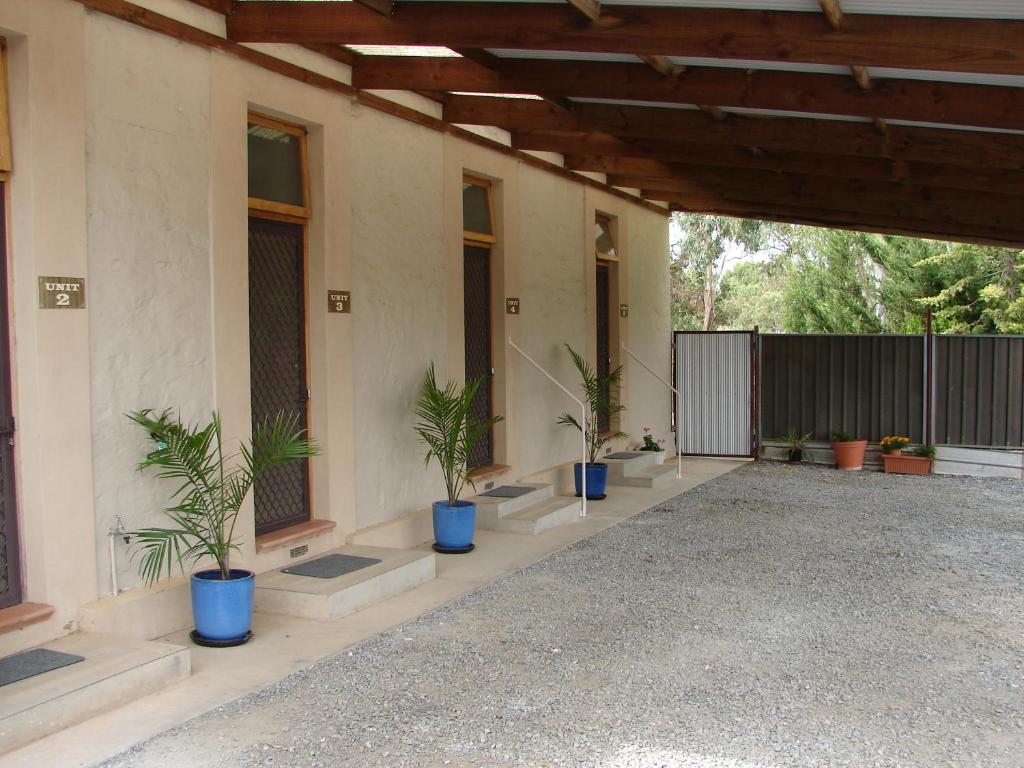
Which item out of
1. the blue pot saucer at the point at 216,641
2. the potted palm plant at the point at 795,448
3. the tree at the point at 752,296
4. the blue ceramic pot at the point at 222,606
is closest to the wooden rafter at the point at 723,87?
the blue ceramic pot at the point at 222,606

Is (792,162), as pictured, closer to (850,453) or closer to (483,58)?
(483,58)

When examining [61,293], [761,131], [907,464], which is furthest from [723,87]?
[907,464]

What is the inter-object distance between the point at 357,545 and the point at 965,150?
454 centimetres

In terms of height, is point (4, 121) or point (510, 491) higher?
point (4, 121)

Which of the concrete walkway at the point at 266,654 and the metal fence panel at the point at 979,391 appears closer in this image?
the concrete walkway at the point at 266,654

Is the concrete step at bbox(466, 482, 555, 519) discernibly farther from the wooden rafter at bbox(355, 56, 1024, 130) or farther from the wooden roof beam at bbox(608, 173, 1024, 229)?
the wooden roof beam at bbox(608, 173, 1024, 229)

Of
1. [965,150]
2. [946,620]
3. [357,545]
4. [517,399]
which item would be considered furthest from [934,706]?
[517,399]

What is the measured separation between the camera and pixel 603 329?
10266 millimetres

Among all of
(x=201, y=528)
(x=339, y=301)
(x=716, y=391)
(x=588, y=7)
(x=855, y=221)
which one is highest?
(x=588, y=7)

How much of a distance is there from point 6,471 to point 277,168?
2.37m

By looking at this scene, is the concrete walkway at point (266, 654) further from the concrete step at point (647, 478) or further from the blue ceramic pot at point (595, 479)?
the concrete step at point (647, 478)

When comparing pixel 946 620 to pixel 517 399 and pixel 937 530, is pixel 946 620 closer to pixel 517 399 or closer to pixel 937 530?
pixel 937 530

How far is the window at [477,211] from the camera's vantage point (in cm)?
755

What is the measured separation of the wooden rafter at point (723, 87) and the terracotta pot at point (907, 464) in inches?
224
